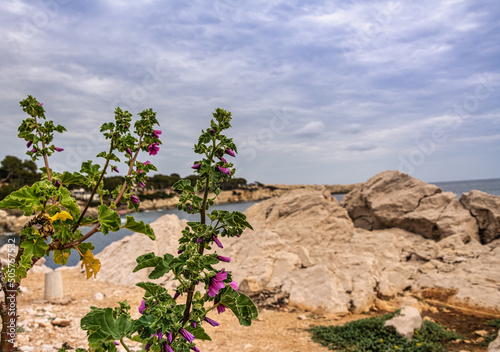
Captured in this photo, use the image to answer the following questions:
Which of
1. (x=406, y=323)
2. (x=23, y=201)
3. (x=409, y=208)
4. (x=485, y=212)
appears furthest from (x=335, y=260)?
(x=23, y=201)

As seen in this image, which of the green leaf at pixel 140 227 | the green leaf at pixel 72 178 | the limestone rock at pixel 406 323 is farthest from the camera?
the limestone rock at pixel 406 323

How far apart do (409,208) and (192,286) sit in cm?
1585

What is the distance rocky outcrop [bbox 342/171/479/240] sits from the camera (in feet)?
46.5

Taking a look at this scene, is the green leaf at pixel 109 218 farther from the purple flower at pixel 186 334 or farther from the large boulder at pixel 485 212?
A: the large boulder at pixel 485 212

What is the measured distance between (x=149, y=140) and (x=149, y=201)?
50.6 metres

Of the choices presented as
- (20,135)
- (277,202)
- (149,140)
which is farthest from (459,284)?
(20,135)

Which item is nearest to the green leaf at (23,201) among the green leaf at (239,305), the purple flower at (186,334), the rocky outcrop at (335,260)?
the purple flower at (186,334)

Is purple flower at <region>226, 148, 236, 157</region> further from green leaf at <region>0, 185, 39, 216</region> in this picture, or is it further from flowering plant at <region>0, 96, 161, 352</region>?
green leaf at <region>0, 185, 39, 216</region>

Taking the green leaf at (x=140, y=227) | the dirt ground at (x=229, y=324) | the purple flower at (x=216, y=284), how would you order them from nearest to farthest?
the purple flower at (x=216, y=284), the green leaf at (x=140, y=227), the dirt ground at (x=229, y=324)

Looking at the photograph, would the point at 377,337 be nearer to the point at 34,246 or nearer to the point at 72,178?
the point at 72,178

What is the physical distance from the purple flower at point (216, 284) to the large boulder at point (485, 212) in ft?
50.4

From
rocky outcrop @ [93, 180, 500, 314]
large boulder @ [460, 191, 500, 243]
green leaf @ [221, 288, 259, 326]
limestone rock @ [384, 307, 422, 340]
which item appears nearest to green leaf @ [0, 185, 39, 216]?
green leaf @ [221, 288, 259, 326]

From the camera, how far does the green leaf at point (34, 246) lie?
77.7 inches

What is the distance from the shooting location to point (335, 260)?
11.1 m
